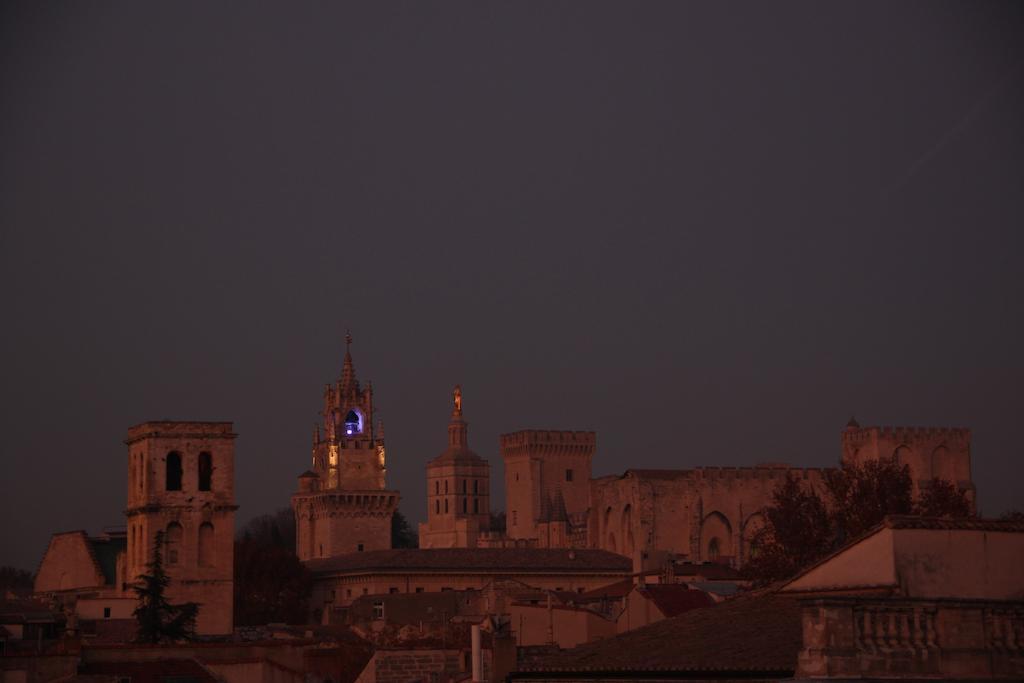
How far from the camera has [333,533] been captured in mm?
127812

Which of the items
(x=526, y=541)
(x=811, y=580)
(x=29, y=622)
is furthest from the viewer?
(x=526, y=541)

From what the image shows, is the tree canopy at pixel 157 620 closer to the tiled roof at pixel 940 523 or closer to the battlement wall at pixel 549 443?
the tiled roof at pixel 940 523

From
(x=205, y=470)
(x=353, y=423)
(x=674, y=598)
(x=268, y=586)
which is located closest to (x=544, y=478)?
(x=353, y=423)

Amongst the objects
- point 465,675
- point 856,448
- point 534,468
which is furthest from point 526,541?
point 465,675

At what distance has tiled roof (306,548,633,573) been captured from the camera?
10244cm

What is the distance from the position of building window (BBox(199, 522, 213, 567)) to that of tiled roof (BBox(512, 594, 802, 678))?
164 ft

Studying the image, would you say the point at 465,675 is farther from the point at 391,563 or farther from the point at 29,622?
the point at 391,563

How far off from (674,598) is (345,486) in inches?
3142

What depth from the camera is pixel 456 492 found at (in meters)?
157

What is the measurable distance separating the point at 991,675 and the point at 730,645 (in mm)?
5375

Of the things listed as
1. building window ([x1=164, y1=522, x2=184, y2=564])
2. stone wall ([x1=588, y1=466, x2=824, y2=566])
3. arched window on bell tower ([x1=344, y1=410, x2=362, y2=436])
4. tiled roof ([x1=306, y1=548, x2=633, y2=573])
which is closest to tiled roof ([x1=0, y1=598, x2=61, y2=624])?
building window ([x1=164, y1=522, x2=184, y2=564])

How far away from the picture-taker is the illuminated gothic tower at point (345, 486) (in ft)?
422

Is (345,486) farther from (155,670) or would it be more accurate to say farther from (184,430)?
(155,670)

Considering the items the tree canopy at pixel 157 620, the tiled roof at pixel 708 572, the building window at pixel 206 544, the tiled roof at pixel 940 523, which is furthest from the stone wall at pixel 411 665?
the building window at pixel 206 544
